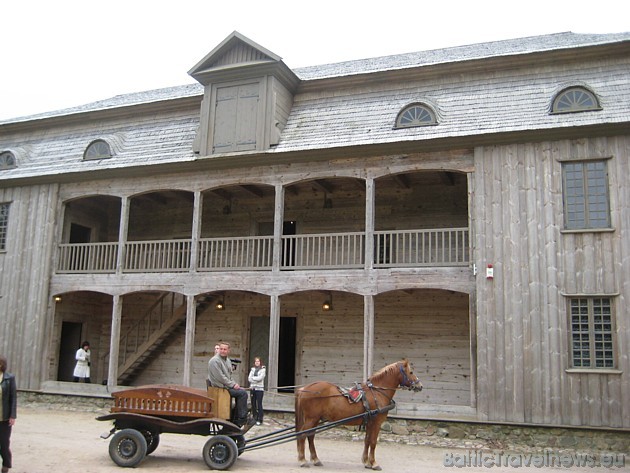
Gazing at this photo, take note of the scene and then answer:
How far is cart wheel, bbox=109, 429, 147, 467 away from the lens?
10.9 m

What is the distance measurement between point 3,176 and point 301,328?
11.1 m

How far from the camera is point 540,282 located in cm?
1502

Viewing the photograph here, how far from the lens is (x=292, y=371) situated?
20.8 meters

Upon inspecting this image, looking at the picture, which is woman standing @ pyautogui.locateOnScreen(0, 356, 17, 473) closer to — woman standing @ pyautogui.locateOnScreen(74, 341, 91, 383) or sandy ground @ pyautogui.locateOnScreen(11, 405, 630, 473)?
sandy ground @ pyautogui.locateOnScreen(11, 405, 630, 473)

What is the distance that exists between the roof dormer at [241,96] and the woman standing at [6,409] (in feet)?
33.5

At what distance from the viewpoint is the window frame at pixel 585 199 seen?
49.1ft

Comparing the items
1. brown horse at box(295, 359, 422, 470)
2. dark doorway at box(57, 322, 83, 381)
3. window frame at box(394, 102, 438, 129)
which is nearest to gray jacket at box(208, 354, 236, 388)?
brown horse at box(295, 359, 422, 470)

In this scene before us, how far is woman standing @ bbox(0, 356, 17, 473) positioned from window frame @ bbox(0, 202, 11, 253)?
43.4 ft

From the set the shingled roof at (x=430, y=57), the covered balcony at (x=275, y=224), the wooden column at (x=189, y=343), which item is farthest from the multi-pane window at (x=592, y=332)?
the wooden column at (x=189, y=343)

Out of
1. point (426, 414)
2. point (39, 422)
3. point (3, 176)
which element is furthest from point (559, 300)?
point (3, 176)

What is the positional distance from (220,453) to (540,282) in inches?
330

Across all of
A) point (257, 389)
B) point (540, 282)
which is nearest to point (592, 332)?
point (540, 282)

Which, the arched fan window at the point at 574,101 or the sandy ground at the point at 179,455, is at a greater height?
the arched fan window at the point at 574,101

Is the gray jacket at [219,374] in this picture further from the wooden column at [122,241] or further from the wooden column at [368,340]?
the wooden column at [122,241]
